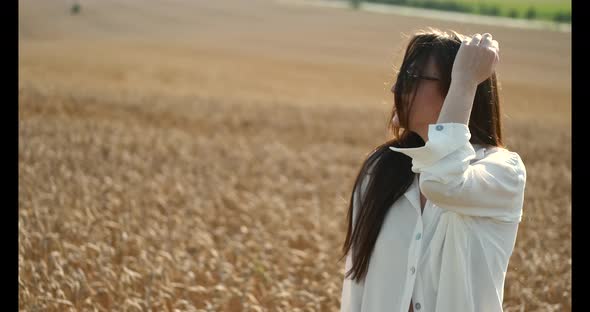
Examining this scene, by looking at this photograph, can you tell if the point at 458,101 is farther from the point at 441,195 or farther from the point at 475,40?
the point at 441,195

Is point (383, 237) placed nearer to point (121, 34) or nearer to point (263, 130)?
point (263, 130)

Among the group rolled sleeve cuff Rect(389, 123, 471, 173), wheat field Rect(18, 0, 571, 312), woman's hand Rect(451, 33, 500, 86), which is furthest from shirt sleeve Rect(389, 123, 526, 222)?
wheat field Rect(18, 0, 571, 312)

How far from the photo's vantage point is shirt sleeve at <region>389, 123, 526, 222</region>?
2338 millimetres

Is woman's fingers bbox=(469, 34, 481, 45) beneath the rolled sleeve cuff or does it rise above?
A: above

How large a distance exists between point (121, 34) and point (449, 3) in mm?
28660

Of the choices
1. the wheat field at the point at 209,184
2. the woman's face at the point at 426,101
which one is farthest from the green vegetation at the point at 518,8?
the woman's face at the point at 426,101

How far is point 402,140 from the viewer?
2842 millimetres

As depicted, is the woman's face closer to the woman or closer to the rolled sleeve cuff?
the woman

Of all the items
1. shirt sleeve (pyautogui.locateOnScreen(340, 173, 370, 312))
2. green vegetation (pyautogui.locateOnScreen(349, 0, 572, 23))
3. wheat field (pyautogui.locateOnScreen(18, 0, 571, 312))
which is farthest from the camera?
green vegetation (pyautogui.locateOnScreen(349, 0, 572, 23))

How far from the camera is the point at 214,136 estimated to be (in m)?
15.4

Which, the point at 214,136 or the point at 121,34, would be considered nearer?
the point at 214,136

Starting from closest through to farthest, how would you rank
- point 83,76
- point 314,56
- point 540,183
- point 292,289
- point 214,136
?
point 292,289 < point 540,183 < point 214,136 < point 83,76 < point 314,56

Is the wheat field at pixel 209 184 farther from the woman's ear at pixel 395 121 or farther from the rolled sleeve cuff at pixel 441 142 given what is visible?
the rolled sleeve cuff at pixel 441 142
